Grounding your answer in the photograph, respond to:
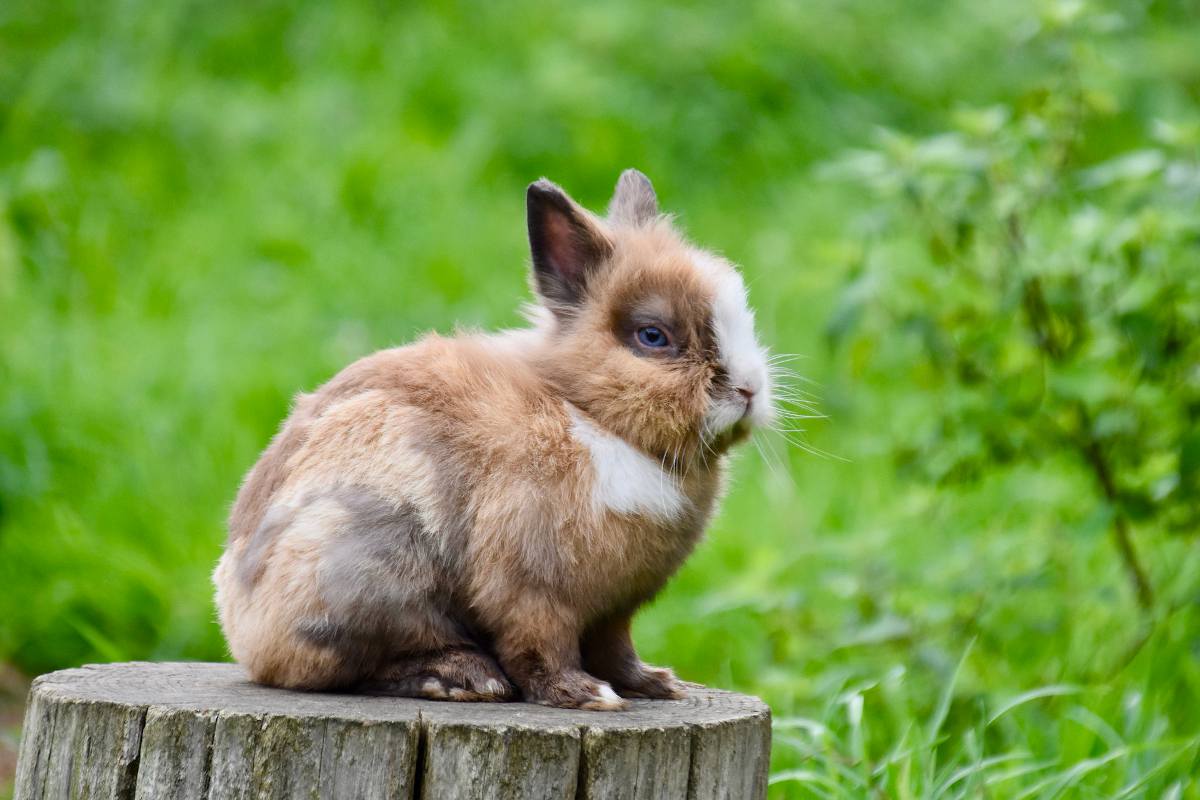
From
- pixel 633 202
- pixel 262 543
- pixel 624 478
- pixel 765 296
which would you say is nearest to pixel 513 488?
pixel 624 478

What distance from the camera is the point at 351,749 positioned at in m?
2.57

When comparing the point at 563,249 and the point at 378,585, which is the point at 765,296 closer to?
the point at 563,249

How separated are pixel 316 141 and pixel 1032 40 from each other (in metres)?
5.23

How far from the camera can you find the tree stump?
257 cm

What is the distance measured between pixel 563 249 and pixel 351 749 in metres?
1.17

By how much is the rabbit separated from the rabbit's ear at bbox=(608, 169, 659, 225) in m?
0.21

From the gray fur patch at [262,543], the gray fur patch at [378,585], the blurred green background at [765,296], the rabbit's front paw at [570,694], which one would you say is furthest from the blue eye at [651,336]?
the gray fur patch at [262,543]

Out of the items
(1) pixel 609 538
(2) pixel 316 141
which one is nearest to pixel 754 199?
(2) pixel 316 141

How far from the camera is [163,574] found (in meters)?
5.71

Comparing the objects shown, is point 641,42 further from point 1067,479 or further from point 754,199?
point 1067,479

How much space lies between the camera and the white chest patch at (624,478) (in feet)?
9.28

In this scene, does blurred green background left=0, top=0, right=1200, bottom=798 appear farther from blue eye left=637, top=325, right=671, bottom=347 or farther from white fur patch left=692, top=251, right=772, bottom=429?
blue eye left=637, top=325, right=671, bottom=347

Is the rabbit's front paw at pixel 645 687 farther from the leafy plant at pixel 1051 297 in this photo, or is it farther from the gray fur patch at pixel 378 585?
the leafy plant at pixel 1051 297

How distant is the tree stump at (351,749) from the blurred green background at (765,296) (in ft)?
2.97
